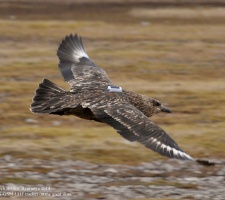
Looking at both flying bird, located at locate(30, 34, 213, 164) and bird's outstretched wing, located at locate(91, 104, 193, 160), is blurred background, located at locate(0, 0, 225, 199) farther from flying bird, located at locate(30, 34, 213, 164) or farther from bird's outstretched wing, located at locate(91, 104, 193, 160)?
bird's outstretched wing, located at locate(91, 104, 193, 160)

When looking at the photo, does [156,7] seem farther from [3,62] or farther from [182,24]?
[3,62]

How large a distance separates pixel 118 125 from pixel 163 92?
29.2ft

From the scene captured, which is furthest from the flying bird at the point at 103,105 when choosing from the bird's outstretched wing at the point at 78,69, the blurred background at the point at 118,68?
the blurred background at the point at 118,68

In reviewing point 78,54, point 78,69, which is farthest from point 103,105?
point 78,54

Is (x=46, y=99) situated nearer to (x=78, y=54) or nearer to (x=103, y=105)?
(x=103, y=105)

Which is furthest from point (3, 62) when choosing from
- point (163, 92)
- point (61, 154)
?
point (61, 154)

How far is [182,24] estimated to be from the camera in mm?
33156

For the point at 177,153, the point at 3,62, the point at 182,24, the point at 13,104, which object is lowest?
the point at 177,153

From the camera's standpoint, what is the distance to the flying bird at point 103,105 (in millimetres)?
9969

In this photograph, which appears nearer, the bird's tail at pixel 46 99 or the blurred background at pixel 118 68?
the bird's tail at pixel 46 99

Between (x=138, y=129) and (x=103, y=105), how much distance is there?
803 millimetres

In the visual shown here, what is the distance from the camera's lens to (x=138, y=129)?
1012 centimetres

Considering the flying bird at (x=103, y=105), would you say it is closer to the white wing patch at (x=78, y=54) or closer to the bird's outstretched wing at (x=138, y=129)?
the bird's outstretched wing at (x=138, y=129)

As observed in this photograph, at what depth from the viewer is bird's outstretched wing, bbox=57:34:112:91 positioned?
12159mm
